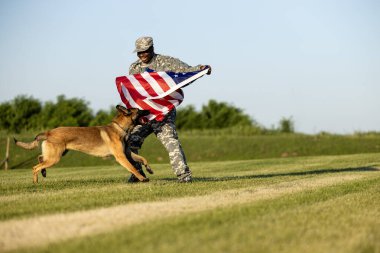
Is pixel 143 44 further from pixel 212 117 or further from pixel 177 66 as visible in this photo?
pixel 212 117

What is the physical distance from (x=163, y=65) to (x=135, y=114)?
1169 millimetres

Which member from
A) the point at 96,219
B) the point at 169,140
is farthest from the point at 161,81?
the point at 96,219

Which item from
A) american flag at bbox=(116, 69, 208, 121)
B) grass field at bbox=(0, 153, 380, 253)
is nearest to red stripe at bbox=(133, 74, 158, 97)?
american flag at bbox=(116, 69, 208, 121)

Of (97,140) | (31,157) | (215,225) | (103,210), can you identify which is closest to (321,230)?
(215,225)

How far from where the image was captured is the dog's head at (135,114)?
11.7 m

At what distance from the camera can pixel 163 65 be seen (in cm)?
1205

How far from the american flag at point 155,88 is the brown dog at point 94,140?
0.80ft

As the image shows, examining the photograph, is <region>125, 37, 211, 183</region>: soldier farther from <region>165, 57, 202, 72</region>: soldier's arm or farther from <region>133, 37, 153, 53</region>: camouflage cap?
<region>133, 37, 153, 53</region>: camouflage cap

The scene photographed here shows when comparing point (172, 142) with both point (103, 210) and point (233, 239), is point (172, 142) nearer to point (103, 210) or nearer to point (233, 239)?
point (103, 210)

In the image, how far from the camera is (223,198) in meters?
8.48

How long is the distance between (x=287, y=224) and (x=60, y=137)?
20.5 ft

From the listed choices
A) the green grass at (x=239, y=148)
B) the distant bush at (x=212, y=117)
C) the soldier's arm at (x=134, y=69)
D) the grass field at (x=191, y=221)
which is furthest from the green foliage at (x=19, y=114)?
the grass field at (x=191, y=221)

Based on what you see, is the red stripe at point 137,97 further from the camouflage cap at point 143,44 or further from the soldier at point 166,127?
the camouflage cap at point 143,44

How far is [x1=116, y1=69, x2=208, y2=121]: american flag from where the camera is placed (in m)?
11.9
